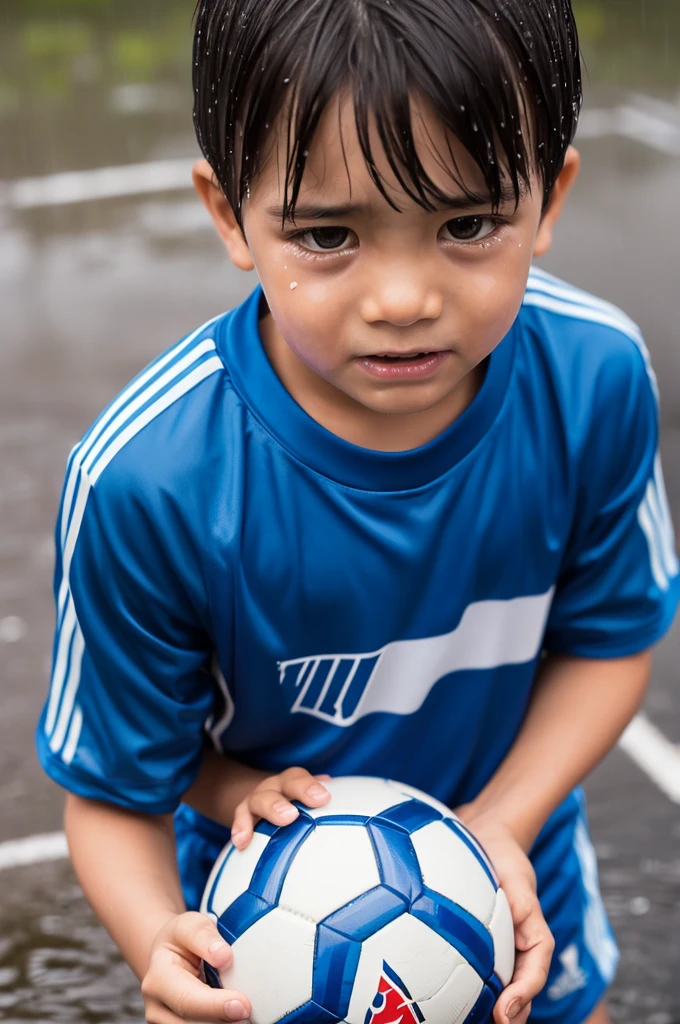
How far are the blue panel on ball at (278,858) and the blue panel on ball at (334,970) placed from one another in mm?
84

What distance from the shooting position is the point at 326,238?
149cm

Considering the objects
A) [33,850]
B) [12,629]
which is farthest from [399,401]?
[12,629]

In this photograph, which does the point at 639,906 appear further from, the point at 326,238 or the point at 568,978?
the point at 326,238

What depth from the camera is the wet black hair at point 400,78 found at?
4.54ft

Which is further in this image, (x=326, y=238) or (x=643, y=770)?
(x=643, y=770)

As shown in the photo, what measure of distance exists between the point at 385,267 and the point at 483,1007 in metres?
0.89

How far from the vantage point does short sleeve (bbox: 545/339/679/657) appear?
1.90m

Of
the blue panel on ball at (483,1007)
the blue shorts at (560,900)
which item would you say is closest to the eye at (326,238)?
the blue panel on ball at (483,1007)

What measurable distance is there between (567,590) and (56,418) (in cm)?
288

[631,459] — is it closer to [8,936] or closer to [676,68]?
[8,936]

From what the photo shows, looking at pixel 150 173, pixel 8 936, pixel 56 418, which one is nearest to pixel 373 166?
pixel 8 936

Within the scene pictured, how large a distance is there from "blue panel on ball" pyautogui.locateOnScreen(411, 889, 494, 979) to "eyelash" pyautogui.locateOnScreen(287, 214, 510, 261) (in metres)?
0.76

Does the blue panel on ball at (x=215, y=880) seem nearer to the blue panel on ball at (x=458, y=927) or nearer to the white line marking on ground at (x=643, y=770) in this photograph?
the blue panel on ball at (x=458, y=927)

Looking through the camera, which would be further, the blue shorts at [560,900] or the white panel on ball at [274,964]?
the blue shorts at [560,900]
